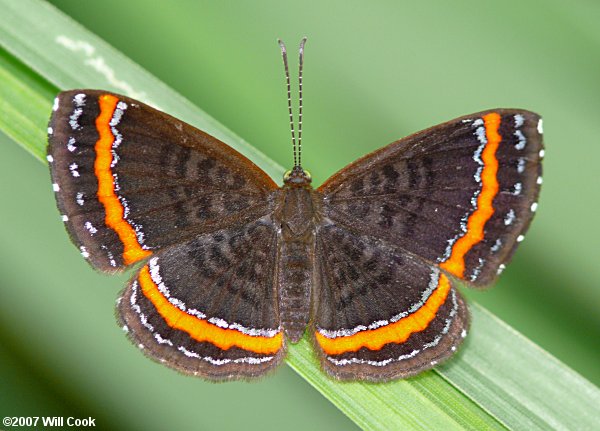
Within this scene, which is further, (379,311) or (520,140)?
(379,311)

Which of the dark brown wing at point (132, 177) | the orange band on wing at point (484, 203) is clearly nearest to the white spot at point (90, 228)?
the dark brown wing at point (132, 177)

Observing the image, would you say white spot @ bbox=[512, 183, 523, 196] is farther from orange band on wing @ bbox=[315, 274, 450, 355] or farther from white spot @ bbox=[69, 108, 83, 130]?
white spot @ bbox=[69, 108, 83, 130]

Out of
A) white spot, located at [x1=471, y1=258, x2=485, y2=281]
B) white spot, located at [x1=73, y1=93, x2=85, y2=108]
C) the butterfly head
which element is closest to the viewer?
white spot, located at [x1=73, y1=93, x2=85, y2=108]

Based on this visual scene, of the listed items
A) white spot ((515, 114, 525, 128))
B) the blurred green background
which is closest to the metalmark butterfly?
white spot ((515, 114, 525, 128))

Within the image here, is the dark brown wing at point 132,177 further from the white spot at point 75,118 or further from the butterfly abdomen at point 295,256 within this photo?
the butterfly abdomen at point 295,256

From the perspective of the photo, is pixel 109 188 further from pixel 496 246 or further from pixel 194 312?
pixel 496 246

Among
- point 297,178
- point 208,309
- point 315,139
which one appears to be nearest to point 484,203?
point 297,178

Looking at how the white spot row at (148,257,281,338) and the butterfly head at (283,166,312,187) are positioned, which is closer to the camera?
the white spot row at (148,257,281,338)
